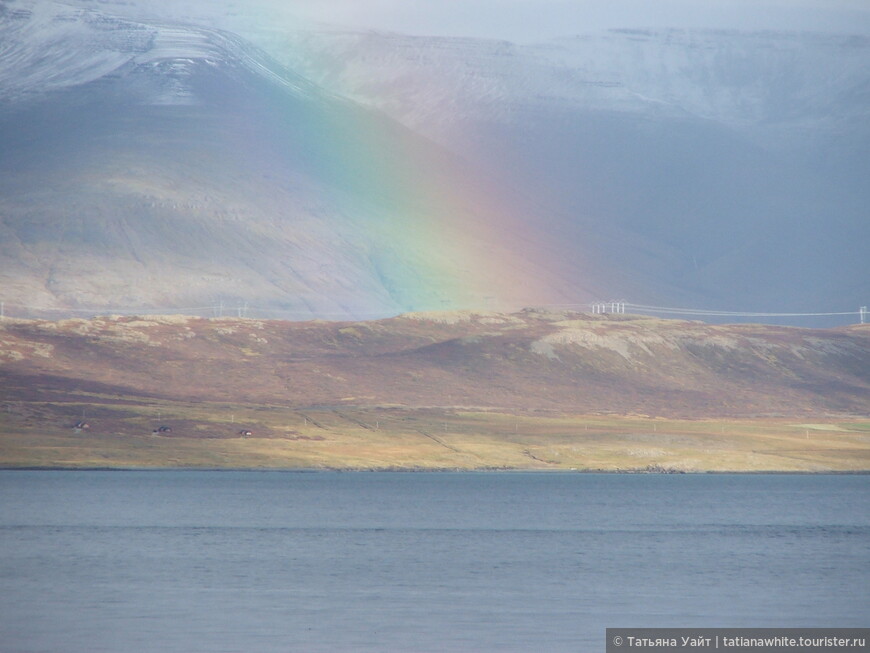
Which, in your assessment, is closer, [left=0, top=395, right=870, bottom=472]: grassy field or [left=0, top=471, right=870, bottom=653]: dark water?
[left=0, top=471, right=870, bottom=653]: dark water

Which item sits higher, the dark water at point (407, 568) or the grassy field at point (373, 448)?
the dark water at point (407, 568)

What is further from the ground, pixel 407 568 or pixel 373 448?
pixel 407 568

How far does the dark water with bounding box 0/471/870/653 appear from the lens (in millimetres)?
58500

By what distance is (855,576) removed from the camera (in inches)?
3054

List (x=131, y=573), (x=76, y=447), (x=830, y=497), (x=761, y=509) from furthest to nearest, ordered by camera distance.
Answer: (x=76, y=447) → (x=830, y=497) → (x=761, y=509) → (x=131, y=573)

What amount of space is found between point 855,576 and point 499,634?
2930 cm

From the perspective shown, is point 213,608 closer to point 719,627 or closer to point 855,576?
point 719,627

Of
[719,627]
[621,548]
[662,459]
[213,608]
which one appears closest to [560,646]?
[719,627]

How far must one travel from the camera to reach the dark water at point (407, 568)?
58.5 metres

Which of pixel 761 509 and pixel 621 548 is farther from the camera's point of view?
pixel 761 509

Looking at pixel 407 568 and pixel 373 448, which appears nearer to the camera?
pixel 407 568

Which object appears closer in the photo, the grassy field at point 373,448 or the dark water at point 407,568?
the dark water at point 407,568

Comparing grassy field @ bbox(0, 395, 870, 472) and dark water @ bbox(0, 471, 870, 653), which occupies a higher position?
dark water @ bbox(0, 471, 870, 653)

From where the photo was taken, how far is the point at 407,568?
8062cm
